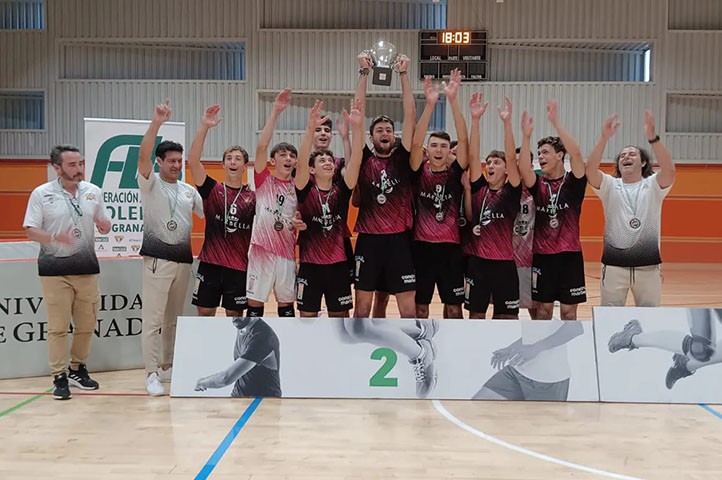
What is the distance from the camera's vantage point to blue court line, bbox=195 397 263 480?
3912 mm

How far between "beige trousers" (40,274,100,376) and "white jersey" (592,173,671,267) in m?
4.43

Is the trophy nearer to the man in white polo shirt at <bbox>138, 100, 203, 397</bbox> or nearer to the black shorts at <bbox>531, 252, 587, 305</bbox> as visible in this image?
the man in white polo shirt at <bbox>138, 100, 203, 397</bbox>

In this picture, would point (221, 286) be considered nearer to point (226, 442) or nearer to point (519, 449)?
point (226, 442)

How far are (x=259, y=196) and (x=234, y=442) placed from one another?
2172 millimetres

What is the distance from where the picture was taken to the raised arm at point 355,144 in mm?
5379

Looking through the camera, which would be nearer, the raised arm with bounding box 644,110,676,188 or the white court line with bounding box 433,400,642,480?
the white court line with bounding box 433,400,642,480

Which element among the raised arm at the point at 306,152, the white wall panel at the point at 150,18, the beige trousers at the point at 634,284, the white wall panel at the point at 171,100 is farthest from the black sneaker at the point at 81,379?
the white wall panel at the point at 150,18

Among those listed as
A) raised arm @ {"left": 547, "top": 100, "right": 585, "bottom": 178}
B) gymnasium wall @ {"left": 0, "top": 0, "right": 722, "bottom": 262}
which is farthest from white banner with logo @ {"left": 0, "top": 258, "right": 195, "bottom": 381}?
gymnasium wall @ {"left": 0, "top": 0, "right": 722, "bottom": 262}

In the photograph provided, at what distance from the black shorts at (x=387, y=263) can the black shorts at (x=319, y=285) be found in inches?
7.0

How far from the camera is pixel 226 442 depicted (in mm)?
4461

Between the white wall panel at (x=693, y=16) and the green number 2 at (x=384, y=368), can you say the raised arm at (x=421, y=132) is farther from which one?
the white wall panel at (x=693, y=16)

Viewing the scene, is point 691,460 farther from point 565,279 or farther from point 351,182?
point 351,182

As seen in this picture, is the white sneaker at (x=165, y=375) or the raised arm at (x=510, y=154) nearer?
the raised arm at (x=510, y=154)

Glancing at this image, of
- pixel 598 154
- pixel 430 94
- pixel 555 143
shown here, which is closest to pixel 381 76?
pixel 430 94
